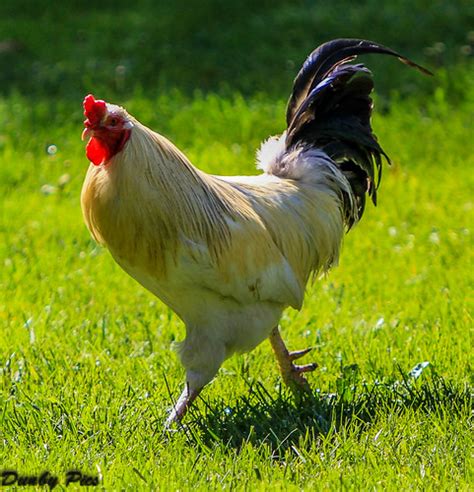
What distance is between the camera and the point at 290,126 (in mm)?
5000

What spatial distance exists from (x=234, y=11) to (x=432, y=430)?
7.87 metres

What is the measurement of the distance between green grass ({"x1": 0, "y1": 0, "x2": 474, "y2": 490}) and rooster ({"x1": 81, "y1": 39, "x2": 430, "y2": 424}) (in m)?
0.36

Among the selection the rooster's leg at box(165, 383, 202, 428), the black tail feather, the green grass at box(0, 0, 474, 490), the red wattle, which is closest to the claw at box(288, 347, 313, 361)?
the green grass at box(0, 0, 474, 490)

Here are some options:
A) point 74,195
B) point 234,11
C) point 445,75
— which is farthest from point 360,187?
point 234,11

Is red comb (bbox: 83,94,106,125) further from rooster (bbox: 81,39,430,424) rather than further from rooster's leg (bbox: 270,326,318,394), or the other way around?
rooster's leg (bbox: 270,326,318,394)

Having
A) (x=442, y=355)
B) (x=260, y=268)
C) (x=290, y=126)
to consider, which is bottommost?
(x=442, y=355)

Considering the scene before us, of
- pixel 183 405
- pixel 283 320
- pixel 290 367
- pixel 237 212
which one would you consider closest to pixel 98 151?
pixel 237 212

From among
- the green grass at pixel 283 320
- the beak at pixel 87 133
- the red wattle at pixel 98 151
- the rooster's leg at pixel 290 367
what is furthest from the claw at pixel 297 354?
the beak at pixel 87 133

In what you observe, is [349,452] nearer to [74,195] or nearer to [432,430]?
[432,430]

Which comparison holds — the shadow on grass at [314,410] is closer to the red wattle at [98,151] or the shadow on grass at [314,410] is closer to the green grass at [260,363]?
the green grass at [260,363]

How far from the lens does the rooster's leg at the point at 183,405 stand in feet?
13.8

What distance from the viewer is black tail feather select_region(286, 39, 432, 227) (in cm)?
485

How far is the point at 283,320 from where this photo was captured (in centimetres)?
562

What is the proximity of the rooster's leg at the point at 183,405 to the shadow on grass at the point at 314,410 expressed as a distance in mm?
64
